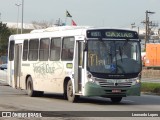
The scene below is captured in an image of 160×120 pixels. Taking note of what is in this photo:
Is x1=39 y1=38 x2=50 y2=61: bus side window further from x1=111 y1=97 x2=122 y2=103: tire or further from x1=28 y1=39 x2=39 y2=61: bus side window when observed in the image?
x1=111 y1=97 x2=122 y2=103: tire

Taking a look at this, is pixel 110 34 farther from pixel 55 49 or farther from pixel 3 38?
pixel 3 38

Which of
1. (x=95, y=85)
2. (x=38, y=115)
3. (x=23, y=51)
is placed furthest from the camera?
(x=23, y=51)

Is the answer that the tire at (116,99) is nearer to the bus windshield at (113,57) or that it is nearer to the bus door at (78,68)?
the bus windshield at (113,57)

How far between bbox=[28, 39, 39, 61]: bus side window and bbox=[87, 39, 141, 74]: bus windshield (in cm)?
481

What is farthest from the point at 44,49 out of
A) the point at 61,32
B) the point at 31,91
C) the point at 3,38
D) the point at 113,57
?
the point at 3,38

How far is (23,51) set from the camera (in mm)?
25500

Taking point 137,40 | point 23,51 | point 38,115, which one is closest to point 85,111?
point 38,115

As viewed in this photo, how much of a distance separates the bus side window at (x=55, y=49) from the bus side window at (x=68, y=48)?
0.48 m

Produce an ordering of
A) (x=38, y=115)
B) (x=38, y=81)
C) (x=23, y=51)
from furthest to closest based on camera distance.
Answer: (x=23, y=51)
(x=38, y=81)
(x=38, y=115)

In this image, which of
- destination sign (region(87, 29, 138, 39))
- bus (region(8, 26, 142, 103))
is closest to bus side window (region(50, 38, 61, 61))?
bus (region(8, 26, 142, 103))

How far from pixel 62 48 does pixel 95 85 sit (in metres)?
2.75

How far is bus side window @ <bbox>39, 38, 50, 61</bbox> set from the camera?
23003 mm

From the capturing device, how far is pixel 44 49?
23.2 meters

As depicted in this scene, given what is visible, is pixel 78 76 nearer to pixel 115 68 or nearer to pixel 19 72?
pixel 115 68
